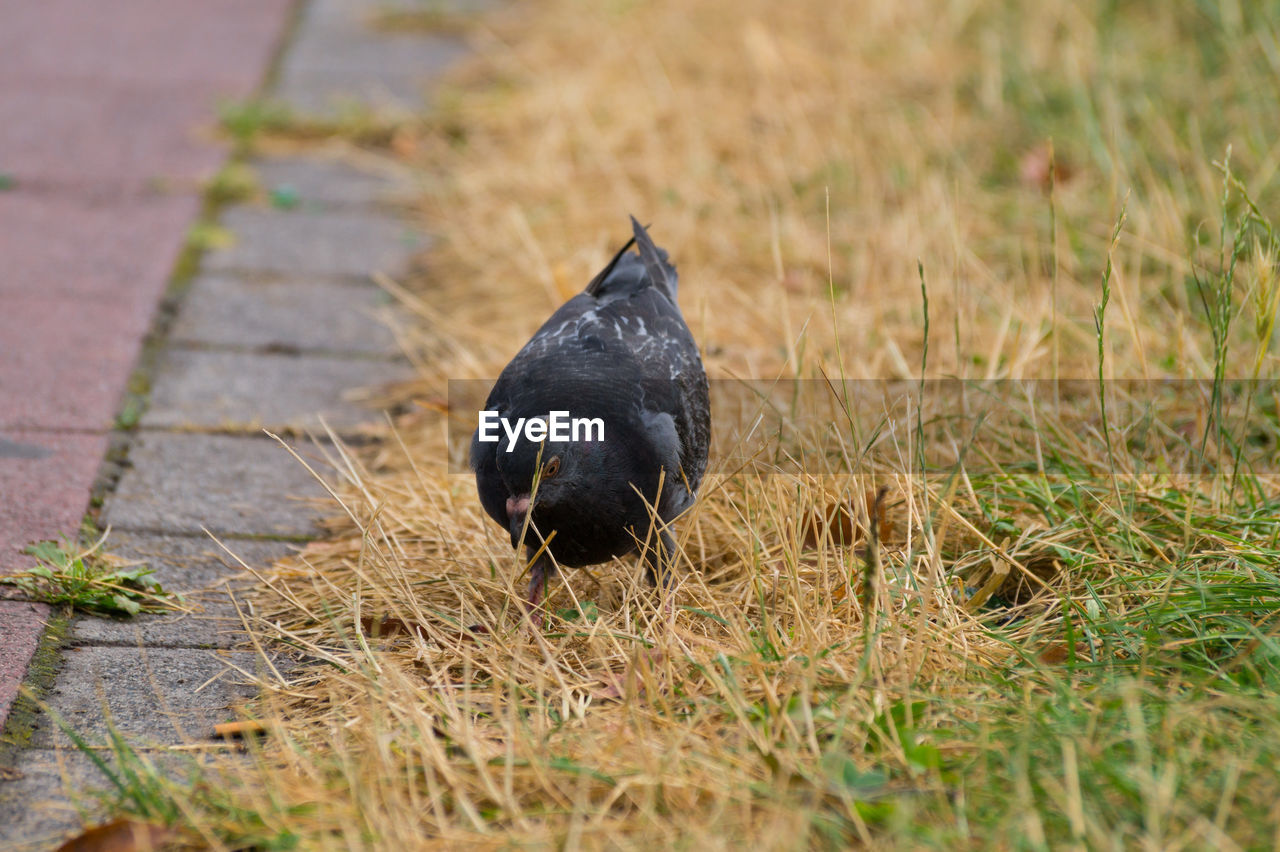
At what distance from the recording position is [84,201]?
500cm

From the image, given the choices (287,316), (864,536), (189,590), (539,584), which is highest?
(287,316)

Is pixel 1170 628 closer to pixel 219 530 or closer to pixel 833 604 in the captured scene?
pixel 833 604

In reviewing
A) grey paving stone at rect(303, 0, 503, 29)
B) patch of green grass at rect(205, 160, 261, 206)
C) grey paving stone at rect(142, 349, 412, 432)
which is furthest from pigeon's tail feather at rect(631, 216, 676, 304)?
grey paving stone at rect(303, 0, 503, 29)

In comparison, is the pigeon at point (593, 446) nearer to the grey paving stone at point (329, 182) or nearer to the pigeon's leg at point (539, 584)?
the pigeon's leg at point (539, 584)

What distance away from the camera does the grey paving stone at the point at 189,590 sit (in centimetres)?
274

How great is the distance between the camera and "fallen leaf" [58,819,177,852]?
1.95 m

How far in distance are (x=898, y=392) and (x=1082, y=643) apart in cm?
140

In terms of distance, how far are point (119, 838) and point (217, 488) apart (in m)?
1.55

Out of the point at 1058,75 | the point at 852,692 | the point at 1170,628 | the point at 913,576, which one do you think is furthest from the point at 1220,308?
the point at 1058,75

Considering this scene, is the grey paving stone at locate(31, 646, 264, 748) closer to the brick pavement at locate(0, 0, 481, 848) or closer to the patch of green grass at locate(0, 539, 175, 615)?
the brick pavement at locate(0, 0, 481, 848)

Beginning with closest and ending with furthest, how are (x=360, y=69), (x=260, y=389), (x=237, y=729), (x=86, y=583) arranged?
(x=237, y=729)
(x=86, y=583)
(x=260, y=389)
(x=360, y=69)

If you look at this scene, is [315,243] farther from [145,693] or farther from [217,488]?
[145,693]

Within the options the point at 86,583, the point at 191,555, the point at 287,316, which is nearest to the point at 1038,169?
the point at 287,316

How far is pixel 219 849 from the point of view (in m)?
1.91
